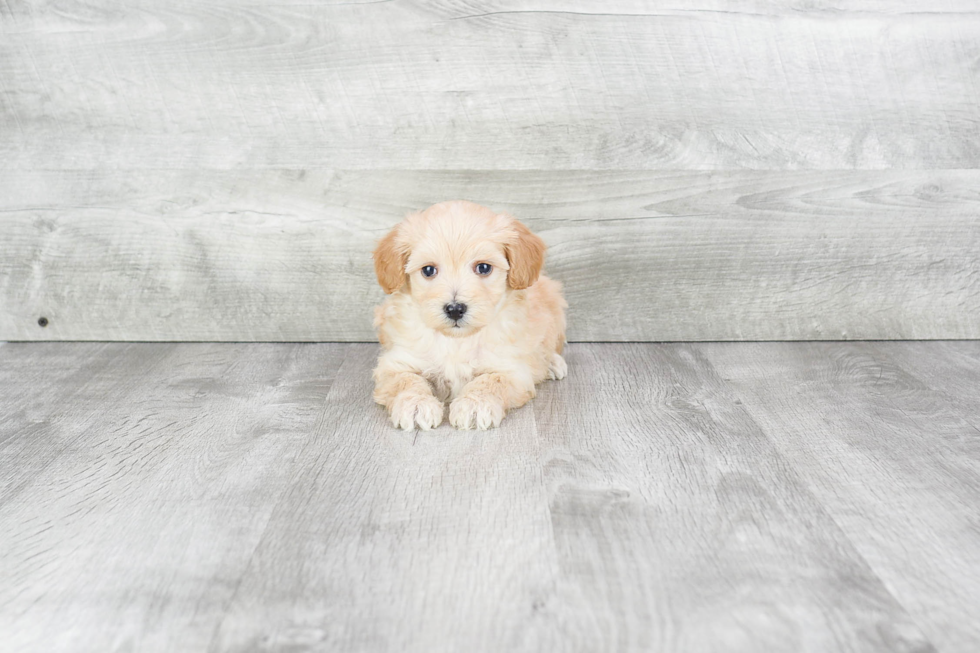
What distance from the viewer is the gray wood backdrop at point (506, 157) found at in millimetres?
2436

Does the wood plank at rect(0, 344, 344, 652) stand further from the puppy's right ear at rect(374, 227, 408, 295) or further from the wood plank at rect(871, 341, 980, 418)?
the wood plank at rect(871, 341, 980, 418)

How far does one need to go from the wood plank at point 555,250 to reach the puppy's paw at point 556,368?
0.40 metres

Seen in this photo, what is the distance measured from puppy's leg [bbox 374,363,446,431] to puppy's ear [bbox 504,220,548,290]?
0.36 metres

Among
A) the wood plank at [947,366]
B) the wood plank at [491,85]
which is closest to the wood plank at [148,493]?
the wood plank at [491,85]

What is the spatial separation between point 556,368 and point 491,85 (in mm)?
922

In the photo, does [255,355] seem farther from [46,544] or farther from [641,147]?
[641,147]

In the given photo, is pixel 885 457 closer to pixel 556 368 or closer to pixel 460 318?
pixel 556 368

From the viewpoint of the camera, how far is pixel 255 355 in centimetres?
259

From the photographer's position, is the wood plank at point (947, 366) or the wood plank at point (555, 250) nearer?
the wood plank at point (947, 366)

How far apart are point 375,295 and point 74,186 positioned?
105 cm

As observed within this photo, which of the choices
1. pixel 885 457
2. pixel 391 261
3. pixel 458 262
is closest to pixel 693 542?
pixel 885 457

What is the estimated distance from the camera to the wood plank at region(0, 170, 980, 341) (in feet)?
8.37

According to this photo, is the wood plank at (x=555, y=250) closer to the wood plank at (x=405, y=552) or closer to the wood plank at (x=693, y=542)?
the wood plank at (x=693, y=542)

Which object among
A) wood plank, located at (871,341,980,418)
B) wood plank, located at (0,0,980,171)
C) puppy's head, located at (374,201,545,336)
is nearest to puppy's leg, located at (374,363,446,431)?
puppy's head, located at (374,201,545,336)
